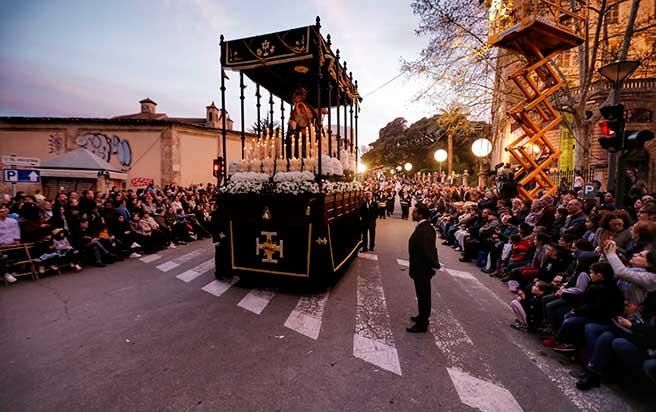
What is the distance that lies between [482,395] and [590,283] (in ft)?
7.00

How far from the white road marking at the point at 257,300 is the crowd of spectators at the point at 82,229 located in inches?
201

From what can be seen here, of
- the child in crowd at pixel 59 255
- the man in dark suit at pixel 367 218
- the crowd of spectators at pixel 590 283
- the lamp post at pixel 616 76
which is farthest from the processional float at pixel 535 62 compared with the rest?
the child in crowd at pixel 59 255

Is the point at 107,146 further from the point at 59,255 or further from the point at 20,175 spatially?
the point at 59,255

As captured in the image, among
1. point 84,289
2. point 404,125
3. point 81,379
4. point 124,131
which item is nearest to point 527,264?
point 81,379

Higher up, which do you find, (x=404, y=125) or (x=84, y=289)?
(x=404, y=125)

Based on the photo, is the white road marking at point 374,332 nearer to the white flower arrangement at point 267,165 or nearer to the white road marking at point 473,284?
the white road marking at point 473,284

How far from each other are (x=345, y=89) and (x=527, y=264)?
18.4ft

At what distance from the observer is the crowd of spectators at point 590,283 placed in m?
3.17

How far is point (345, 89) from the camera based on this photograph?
801 centimetres

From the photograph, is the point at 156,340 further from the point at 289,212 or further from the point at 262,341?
the point at 289,212

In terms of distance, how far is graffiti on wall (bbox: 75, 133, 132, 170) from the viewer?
71.5 feet

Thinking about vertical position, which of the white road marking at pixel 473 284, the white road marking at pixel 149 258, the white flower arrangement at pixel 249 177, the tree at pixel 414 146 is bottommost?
the white road marking at pixel 149 258

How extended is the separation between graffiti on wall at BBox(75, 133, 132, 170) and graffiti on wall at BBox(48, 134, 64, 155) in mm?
991

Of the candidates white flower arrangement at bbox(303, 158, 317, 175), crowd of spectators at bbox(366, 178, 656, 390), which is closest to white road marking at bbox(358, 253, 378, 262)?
crowd of spectators at bbox(366, 178, 656, 390)
